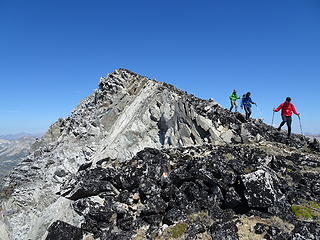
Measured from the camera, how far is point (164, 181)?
52.7 feet

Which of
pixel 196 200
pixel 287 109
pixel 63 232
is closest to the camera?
pixel 63 232

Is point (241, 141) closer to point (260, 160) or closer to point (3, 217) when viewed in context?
point (260, 160)

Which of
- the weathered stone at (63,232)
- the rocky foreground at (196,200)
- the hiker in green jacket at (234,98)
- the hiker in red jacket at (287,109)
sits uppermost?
the hiker in green jacket at (234,98)

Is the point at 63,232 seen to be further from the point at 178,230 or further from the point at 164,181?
the point at 164,181

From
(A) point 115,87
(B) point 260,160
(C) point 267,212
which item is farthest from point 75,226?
(A) point 115,87

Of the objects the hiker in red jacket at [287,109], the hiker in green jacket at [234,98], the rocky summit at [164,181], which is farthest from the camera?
the hiker in green jacket at [234,98]

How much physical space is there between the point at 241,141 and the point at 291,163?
5885 millimetres

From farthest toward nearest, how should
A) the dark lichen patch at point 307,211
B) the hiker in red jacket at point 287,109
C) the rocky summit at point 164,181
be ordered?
1. the hiker in red jacket at point 287,109
2. the rocky summit at point 164,181
3. the dark lichen patch at point 307,211

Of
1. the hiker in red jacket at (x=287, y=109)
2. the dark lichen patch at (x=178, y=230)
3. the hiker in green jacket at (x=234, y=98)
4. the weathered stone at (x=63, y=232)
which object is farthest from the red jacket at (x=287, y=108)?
the weathered stone at (x=63, y=232)

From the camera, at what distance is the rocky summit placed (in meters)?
12.6

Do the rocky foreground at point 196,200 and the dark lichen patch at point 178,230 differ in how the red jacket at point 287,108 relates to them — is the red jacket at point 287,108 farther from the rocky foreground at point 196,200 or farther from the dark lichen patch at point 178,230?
the dark lichen patch at point 178,230

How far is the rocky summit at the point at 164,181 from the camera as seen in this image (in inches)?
→ 498

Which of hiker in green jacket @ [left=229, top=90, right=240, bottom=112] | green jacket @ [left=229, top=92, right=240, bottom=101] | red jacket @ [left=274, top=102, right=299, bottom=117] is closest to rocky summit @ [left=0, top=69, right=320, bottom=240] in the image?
red jacket @ [left=274, top=102, right=299, bottom=117]

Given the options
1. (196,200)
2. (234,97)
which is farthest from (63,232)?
(234,97)
